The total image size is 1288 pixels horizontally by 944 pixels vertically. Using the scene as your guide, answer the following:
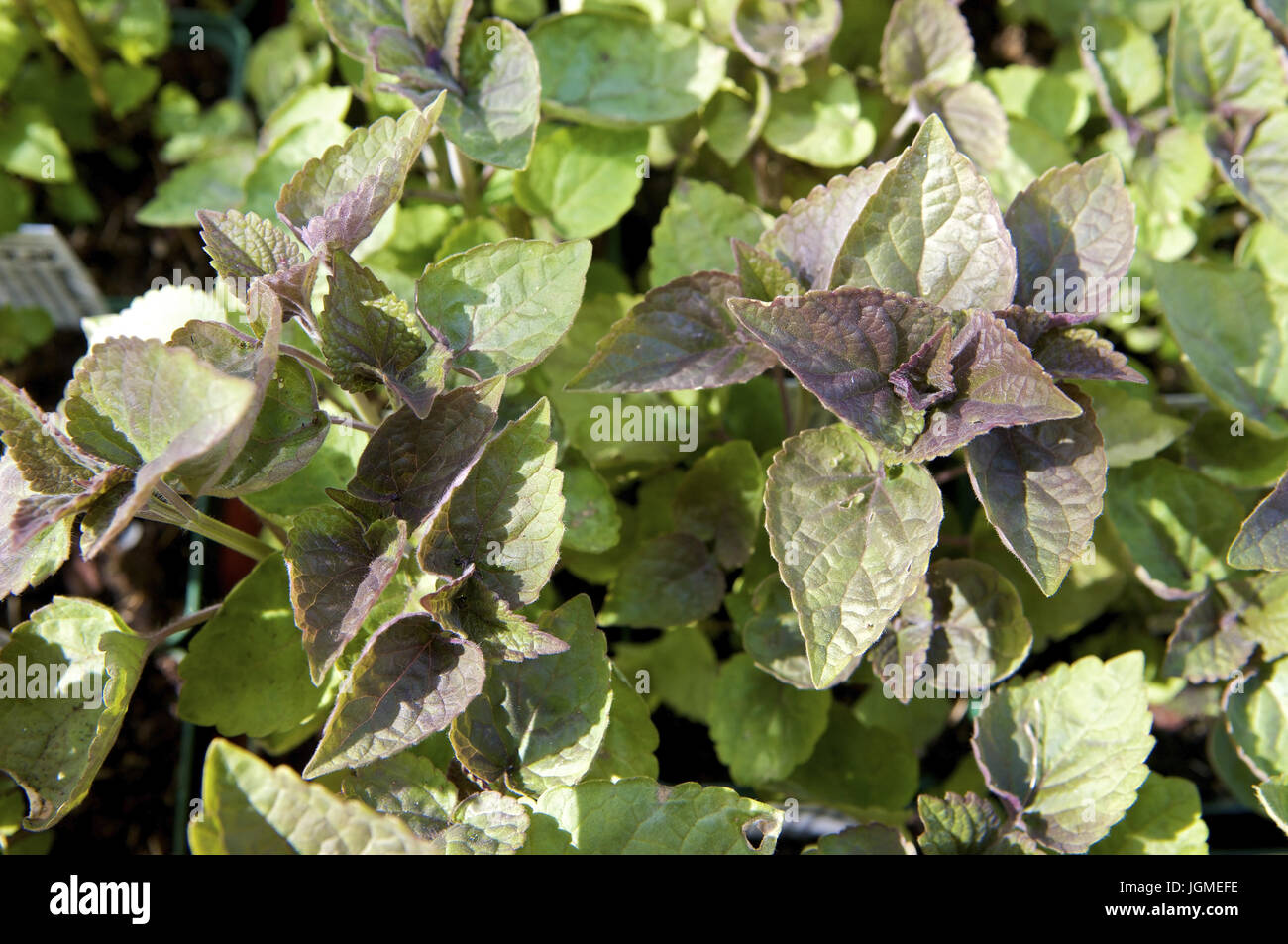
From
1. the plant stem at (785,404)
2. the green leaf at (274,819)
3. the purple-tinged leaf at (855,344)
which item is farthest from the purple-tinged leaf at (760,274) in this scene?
the green leaf at (274,819)

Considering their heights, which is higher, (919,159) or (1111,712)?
(919,159)

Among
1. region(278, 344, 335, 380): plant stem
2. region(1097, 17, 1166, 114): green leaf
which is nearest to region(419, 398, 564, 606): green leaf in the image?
region(278, 344, 335, 380): plant stem

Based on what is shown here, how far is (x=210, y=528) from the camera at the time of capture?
1229 mm

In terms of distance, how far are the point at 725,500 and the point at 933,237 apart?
52cm

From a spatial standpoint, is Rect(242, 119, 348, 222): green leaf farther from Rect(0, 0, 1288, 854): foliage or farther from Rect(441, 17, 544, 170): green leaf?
Rect(441, 17, 544, 170): green leaf

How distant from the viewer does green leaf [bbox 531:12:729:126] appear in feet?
5.36

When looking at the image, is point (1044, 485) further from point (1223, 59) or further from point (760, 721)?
point (1223, 59)

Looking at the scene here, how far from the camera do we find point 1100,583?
1645mm

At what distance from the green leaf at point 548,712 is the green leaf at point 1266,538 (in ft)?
2.59

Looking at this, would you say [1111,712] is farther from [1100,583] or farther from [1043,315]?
[1043,315]

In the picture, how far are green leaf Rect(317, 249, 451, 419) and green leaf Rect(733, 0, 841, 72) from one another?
0.88 m

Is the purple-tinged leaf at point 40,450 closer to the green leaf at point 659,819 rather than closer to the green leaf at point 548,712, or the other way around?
the green leaf at point 548,712
